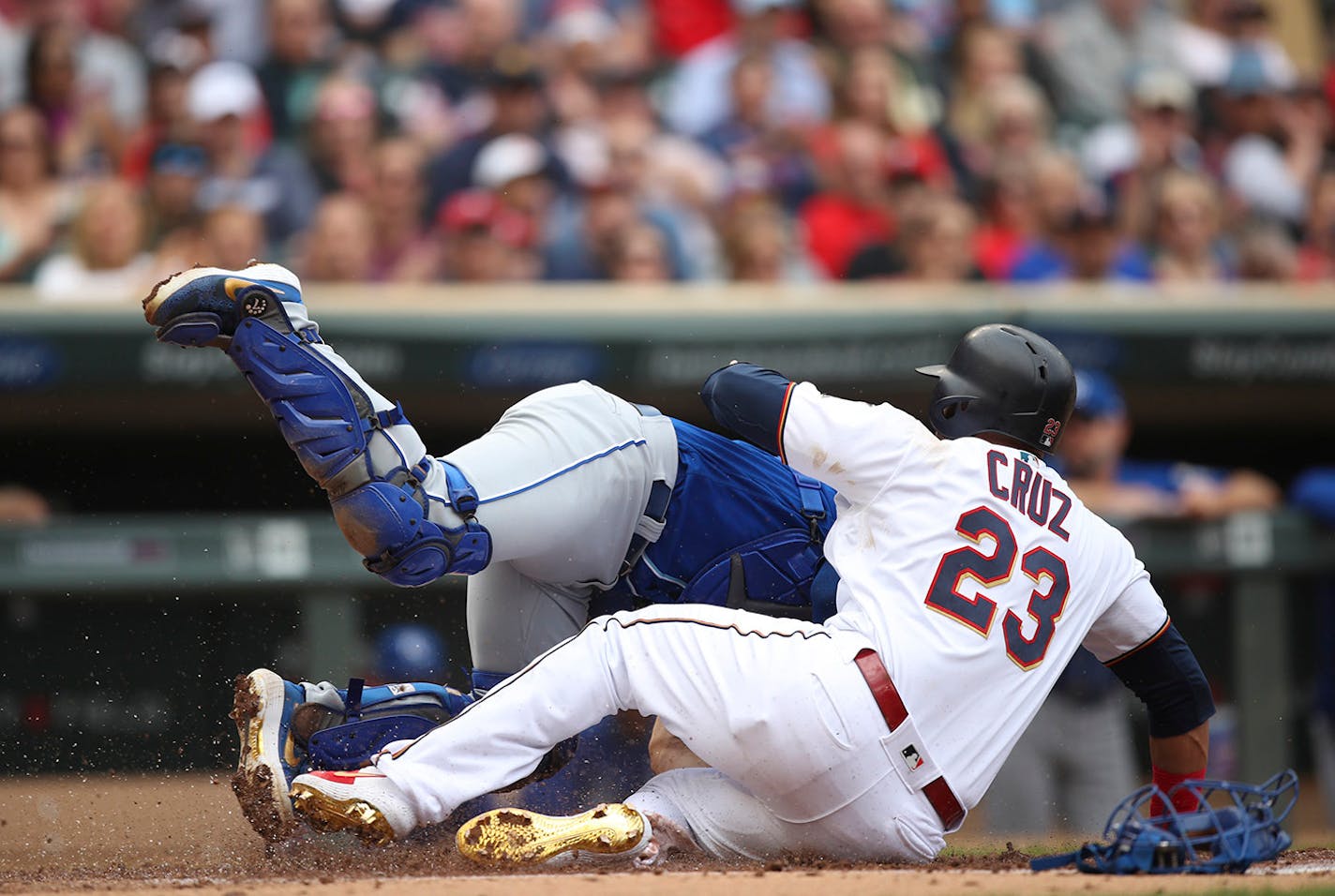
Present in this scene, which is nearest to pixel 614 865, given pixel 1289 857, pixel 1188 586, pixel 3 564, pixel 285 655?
pixel 1289 857

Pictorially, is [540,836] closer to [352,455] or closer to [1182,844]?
[352,455]

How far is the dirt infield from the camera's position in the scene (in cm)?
303

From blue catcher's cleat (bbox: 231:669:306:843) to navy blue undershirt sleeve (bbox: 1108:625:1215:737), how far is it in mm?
1878

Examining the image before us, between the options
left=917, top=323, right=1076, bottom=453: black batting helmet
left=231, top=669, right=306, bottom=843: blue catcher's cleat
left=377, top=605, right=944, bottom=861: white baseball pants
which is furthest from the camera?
left=917, top=323, right=1076, bottom=453: black batting helmet

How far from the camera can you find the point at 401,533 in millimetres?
3346

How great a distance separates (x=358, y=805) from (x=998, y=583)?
1.34 metres

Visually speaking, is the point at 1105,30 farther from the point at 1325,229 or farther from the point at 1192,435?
the point at 1192,435

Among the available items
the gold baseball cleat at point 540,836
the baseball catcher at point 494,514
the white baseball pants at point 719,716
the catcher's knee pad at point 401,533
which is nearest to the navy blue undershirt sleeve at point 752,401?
the baseball catcher at point 494,514

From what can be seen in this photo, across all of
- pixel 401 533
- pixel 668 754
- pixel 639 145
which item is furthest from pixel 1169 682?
pixel 639 145

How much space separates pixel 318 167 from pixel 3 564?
200 centimetres

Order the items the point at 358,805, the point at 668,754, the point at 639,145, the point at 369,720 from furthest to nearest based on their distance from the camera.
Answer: the point at 639,145 < the point at 668,754 < the point at 369,720 < the point at 358,805

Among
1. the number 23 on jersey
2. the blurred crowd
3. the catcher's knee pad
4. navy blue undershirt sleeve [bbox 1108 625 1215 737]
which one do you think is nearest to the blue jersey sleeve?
the blurred crowd

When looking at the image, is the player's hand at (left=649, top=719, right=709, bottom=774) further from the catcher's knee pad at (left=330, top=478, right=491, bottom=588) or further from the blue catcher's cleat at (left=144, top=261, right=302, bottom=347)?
the blue catcher's cleat at (left=144, top=261, right=302, bottom=347)

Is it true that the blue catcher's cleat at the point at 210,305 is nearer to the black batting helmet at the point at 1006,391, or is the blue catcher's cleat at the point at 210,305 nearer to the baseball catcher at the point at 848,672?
the baseball catcher at the point at 848,672
